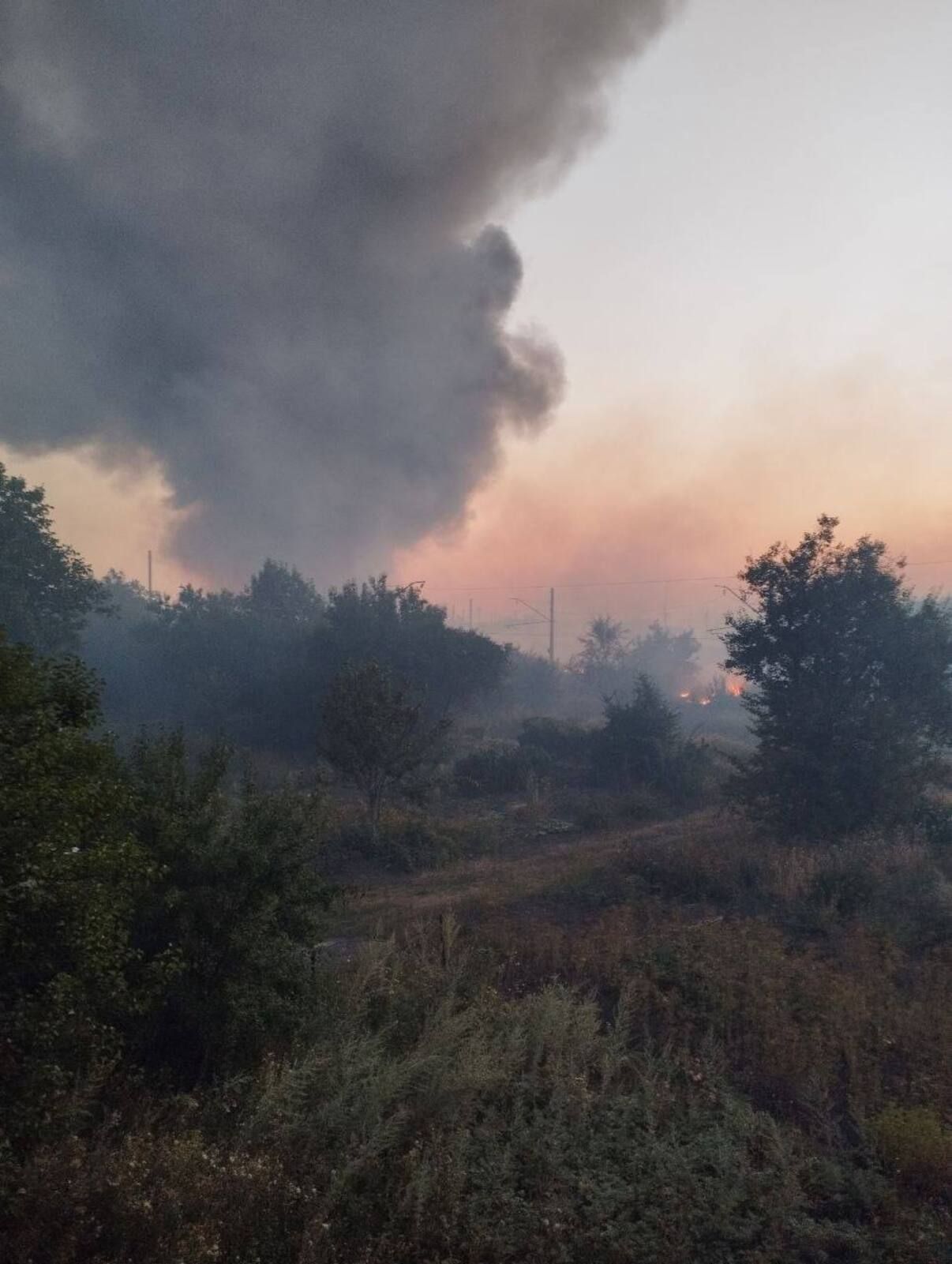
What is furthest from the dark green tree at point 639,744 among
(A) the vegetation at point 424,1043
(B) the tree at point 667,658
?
(B) the tree at point 667,658

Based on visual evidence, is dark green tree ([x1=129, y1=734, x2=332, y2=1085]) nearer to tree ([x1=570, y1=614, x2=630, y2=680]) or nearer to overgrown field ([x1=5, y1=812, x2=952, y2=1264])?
overgrown field ([x1=5, y1=812, x2=952, y2=1264])

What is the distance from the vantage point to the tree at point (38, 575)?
31.9 meters

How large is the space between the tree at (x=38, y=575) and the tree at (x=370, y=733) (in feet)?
62.2

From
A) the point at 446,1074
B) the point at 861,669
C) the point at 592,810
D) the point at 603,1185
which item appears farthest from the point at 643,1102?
the point at 592,810

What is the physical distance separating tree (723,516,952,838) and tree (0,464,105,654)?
28524 mm

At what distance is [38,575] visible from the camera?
3356 centimetres

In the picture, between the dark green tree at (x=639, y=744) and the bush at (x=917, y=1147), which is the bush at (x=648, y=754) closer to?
the dark green tree at (x=639, y=744)

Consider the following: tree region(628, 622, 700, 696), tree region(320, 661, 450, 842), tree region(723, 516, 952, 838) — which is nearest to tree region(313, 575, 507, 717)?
tree region(320, 661, 450, 842)

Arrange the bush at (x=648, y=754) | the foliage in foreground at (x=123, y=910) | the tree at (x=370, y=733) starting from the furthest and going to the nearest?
the bush at (x=648, y=754) → the tree at (x=370, y=733) → the foliage in foreground at (x=123, y=910)

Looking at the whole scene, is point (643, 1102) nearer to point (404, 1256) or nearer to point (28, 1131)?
point (404, 1256)

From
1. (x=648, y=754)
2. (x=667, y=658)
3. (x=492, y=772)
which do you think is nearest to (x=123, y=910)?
(x=492, y=772)

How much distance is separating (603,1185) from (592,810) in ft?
58.2

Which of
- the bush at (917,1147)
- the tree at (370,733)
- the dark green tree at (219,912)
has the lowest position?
the bush at (917,1147)

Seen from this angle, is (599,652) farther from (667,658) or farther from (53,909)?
(53,909)
